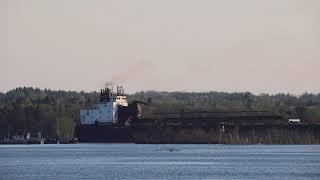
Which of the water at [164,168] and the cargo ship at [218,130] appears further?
the cargo ship at [218,130]

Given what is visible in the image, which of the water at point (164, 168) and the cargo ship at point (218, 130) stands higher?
the cargo ship at point (218, 130)

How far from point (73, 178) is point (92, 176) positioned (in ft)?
9.08

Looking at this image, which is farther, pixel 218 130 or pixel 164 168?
pixel 218 130

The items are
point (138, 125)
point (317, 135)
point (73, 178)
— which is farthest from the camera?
point (138, 125)

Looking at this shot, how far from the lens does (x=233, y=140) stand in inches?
7687

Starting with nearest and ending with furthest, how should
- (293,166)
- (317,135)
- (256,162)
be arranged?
(293,166) → (256,162) → (317,135)

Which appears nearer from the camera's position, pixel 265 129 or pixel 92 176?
pixel 92 176

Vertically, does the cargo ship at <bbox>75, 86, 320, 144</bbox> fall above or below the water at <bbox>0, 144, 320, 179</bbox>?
above

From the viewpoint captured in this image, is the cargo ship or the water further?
the cargo ship

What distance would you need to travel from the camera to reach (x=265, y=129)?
185625mm

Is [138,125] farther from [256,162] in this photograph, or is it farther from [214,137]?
[256,162]

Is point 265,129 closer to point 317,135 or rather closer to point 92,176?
point 317,135

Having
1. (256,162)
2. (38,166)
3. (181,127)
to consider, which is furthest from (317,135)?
(38,166)

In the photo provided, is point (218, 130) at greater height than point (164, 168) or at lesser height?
greater
